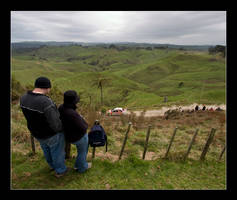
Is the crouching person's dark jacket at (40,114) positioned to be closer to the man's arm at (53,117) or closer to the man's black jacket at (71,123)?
the man's arm at (53,117)

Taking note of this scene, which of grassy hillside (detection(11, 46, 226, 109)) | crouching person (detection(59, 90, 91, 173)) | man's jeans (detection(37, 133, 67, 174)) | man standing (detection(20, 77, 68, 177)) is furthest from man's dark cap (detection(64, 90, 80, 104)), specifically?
grassy hillside (detection(11, 46, 226, 109))

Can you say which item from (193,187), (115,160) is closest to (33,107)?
(115,160)

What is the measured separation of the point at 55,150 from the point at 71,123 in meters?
0.78

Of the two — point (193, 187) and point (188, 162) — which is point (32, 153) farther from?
point (188, 162)

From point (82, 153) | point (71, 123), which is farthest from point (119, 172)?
point (71, 123)

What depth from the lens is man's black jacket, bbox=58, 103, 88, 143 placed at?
349cm

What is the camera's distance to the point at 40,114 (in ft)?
10.4

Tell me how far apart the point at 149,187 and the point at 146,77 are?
294 feet

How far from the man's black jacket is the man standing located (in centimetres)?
13

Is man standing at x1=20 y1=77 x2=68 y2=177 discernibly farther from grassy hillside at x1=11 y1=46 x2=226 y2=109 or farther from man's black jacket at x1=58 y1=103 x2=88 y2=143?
grassy hillside at x1=11 y1=46 x2=226 y2=109

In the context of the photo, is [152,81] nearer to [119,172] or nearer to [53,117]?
[119,172]

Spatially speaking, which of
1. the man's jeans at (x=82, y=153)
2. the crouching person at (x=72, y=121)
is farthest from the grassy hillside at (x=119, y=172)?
the crouching person at (x=72, y=121)

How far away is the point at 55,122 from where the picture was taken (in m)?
3.35

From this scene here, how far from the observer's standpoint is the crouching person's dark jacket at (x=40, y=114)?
124 inches
